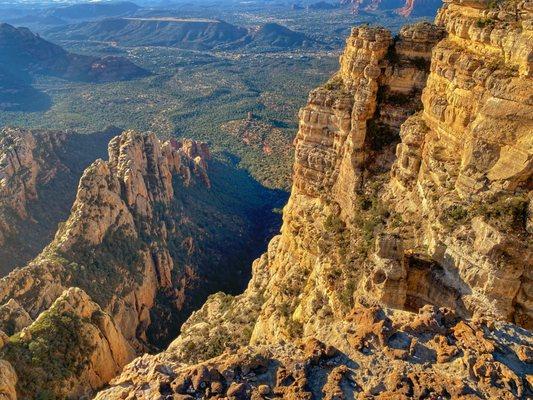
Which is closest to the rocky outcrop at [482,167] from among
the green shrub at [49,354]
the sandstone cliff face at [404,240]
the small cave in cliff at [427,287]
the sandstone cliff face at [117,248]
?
the sandstone cliff face at [404,240]

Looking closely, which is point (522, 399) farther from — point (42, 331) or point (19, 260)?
point (19, 260)

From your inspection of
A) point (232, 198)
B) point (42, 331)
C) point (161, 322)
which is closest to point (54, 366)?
point (42, 331)

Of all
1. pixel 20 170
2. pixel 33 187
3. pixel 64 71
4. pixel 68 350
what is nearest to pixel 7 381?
pixel 68 350

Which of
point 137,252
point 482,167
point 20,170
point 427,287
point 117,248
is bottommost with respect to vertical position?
point 137,252

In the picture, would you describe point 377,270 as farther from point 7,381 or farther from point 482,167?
point 7,381

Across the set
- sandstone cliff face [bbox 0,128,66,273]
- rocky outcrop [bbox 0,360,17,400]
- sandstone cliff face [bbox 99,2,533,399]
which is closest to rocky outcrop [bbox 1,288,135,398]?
rocky outcrop [bbox 0,360,17,400]

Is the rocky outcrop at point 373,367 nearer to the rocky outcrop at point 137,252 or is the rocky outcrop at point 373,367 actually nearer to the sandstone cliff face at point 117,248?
the rocky outcrop at point 137,252
